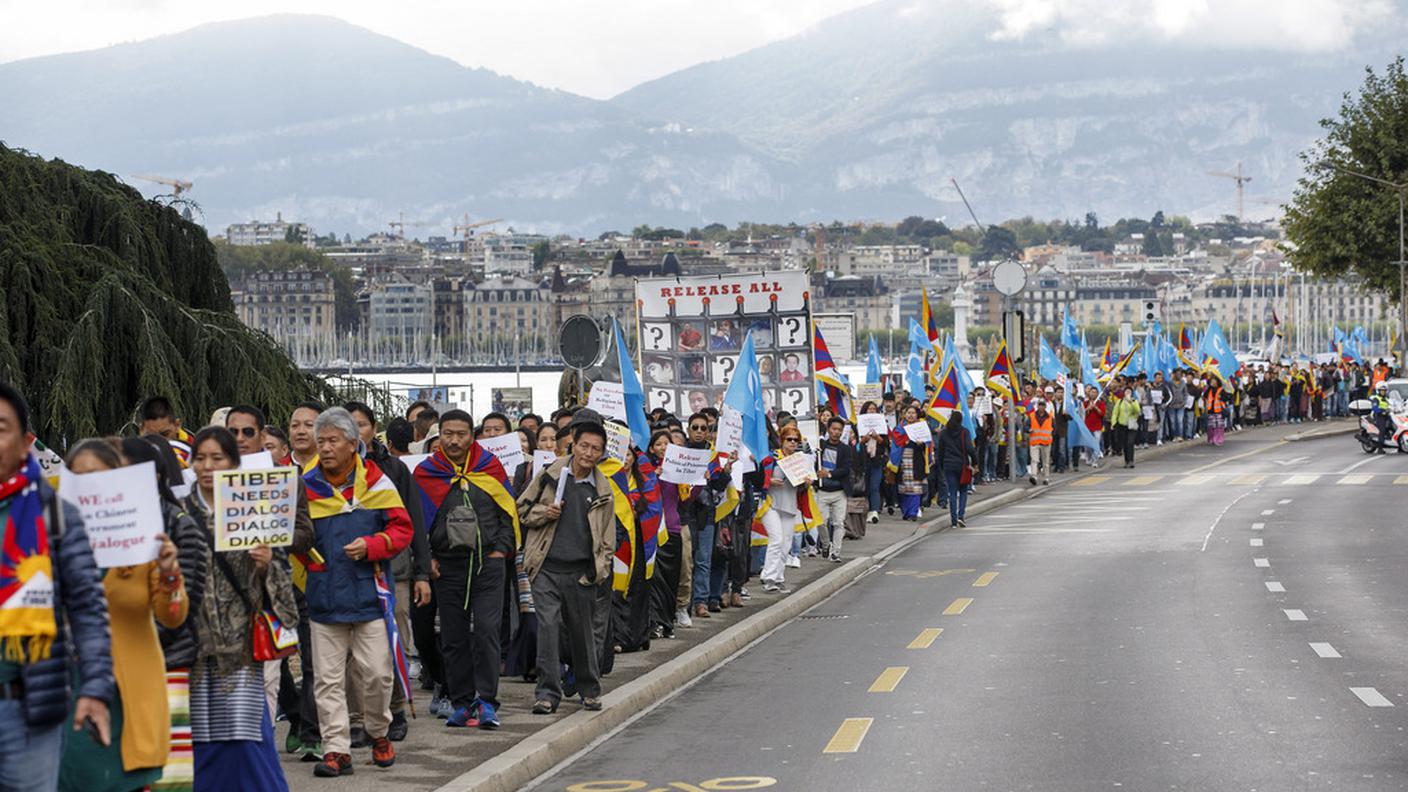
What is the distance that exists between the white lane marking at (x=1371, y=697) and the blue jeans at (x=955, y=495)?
1729 centimetres

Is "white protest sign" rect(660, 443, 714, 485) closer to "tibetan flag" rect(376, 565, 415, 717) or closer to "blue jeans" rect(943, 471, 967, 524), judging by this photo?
"tibetan flag" rect(376, 565, 415, 717)

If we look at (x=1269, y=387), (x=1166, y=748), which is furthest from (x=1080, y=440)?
(x=1166, y=748)

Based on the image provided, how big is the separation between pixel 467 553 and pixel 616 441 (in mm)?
2027

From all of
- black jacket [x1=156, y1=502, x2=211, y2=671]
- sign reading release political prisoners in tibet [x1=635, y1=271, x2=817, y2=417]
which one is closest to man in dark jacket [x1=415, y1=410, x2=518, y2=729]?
black jacket [x1=156, y1=502, x2=211, y2=671]

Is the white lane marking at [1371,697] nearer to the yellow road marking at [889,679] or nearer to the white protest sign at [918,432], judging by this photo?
the yellow road marking at [889,679]

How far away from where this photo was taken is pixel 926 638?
692 inches

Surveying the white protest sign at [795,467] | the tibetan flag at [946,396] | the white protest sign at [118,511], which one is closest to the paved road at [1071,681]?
the white protest sign at [795,467]

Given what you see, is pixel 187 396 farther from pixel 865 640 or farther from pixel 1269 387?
pixel 1269 387

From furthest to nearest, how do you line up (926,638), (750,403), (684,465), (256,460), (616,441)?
(750,403) → (926,638) → (684,465) → (616,441) → (256,460)

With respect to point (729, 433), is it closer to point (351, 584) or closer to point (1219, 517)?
→ point (351, 584)

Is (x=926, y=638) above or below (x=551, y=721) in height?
below

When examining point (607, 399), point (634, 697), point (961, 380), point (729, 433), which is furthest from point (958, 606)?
point (961, 380)

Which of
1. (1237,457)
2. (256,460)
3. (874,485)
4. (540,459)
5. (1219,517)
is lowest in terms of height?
(1237,457)

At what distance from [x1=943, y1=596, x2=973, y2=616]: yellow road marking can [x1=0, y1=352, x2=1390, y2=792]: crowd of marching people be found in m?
1.95
